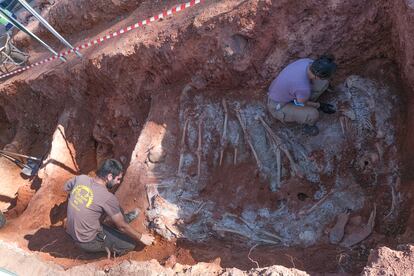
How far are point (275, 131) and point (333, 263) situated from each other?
1989mm

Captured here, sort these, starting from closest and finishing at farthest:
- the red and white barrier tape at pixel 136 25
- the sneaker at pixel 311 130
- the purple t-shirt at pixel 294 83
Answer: the purple t-shirt at pixel 294 83 < the sneaker at pixel 311 130 < the red and white barrier tape at pixel 136 25

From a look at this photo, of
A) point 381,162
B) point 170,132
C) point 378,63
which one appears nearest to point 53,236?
point 170,132

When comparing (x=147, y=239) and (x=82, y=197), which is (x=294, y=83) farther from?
(x=82, y=197)

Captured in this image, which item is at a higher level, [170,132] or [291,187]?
[170,132]

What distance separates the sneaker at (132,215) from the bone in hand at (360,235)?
2.86m

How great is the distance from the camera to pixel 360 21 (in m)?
4.79

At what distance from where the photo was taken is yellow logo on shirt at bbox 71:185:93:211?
4.75 m

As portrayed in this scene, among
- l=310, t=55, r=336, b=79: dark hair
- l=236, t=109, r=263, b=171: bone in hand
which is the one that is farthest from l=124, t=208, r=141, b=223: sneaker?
l=310, t=55, r=336, b=79: dark hair

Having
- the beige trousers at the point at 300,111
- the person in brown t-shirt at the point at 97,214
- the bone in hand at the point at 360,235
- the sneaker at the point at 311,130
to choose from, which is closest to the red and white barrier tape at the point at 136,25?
the beige trousers at the point at 300,111

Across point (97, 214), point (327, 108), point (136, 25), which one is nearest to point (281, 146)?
point (327, 108)

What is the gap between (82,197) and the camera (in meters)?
4.75

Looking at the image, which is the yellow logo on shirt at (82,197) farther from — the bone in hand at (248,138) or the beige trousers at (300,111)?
the beige trousers at (300,111)

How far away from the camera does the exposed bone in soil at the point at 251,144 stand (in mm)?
4395

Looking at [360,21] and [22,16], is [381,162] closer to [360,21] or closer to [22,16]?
[360,21]
